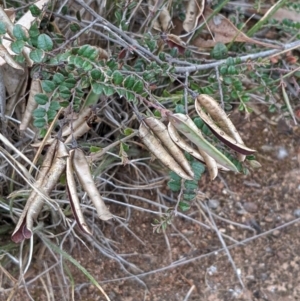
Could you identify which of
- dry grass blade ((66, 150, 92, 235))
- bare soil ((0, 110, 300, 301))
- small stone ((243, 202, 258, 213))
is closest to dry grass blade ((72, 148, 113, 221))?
dry grass blade ((66, 150, 92, 235))

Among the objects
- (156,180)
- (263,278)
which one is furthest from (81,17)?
(263,278)

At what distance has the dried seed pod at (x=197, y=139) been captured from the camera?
0.73 meters

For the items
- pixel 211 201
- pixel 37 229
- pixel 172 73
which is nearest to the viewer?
pixel 172 73

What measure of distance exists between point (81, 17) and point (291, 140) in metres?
0.54

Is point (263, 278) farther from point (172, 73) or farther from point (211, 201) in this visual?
point (172, 73)

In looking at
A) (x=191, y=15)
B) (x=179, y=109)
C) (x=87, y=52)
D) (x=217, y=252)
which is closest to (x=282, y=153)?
(x=217, y=252)

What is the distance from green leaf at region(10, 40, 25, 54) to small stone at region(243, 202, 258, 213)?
617 mm

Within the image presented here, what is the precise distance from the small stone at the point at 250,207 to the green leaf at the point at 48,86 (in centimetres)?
54

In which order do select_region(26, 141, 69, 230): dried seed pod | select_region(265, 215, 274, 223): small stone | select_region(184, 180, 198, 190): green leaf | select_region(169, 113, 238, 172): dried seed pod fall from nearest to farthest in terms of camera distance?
select_region(169, 113, 238, 172): dried seed pod < select_region(26, 141, 69, 230): dried seed pod < select_region(184, 180, 198, 190): green leaf < select_region(265, 215, 274, 223): small stone

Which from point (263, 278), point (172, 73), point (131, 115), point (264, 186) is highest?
point (172, 73)

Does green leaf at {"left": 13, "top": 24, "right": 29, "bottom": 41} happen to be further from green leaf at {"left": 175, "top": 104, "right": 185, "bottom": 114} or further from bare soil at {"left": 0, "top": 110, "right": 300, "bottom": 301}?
bare soil at {"left": 0, "top": 110, "right": 300, "bottom": 301}

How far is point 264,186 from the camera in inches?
49.6

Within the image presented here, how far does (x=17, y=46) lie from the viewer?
2.80 feet

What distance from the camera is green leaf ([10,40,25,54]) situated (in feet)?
2.80
